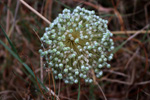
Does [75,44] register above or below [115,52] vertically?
above

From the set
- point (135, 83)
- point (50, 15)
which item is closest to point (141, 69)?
point (135, 83)

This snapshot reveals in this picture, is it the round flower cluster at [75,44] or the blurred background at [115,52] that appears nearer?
the round flower cluster at [75,44]

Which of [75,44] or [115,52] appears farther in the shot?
[115,52]

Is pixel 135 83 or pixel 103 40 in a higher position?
pixel 103 40

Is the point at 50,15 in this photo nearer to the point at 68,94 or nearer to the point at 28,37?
the point at 28,37

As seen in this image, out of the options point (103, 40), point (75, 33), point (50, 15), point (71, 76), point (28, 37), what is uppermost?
point (50, 15)

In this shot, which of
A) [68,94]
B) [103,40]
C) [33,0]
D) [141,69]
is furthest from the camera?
[33,0]

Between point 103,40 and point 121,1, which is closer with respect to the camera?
point 103,40

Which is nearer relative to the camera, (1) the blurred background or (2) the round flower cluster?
(2) the round flower cluster
